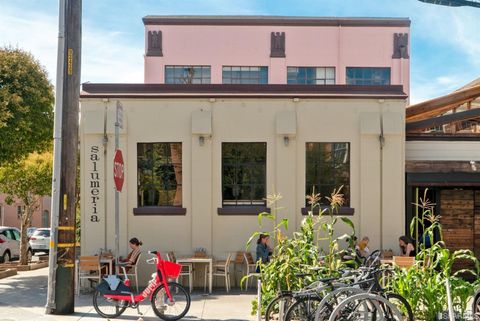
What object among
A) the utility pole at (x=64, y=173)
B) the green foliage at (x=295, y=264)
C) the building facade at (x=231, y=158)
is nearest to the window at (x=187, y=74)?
the building facade at (x=231, y=158)

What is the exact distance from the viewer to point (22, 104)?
52.1ft

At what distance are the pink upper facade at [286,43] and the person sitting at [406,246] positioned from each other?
17842mm

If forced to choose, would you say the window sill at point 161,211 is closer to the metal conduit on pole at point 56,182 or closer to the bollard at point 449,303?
the metal conduit on pole at point 56,182

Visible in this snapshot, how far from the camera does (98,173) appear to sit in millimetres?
14453

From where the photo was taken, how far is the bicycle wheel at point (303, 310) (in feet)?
29.1

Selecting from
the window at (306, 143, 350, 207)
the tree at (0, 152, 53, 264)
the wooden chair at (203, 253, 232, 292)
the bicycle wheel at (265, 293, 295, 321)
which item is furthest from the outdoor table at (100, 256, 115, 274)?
the tree at (0, 152, 53, 264)

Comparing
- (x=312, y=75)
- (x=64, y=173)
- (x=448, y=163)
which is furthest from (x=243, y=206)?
(x=312, y=75)

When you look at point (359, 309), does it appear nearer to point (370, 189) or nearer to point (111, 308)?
point (111, 308)

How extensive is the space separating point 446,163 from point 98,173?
8056 mm

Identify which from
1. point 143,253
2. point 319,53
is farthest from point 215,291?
point 319,53

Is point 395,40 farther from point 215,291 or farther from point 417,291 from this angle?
point 417,291

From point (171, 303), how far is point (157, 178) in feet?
15.7

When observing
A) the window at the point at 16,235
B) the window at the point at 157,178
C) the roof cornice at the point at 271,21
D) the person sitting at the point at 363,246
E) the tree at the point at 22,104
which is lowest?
the window at the point at 16,235

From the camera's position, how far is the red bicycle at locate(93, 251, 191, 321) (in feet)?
34.5
